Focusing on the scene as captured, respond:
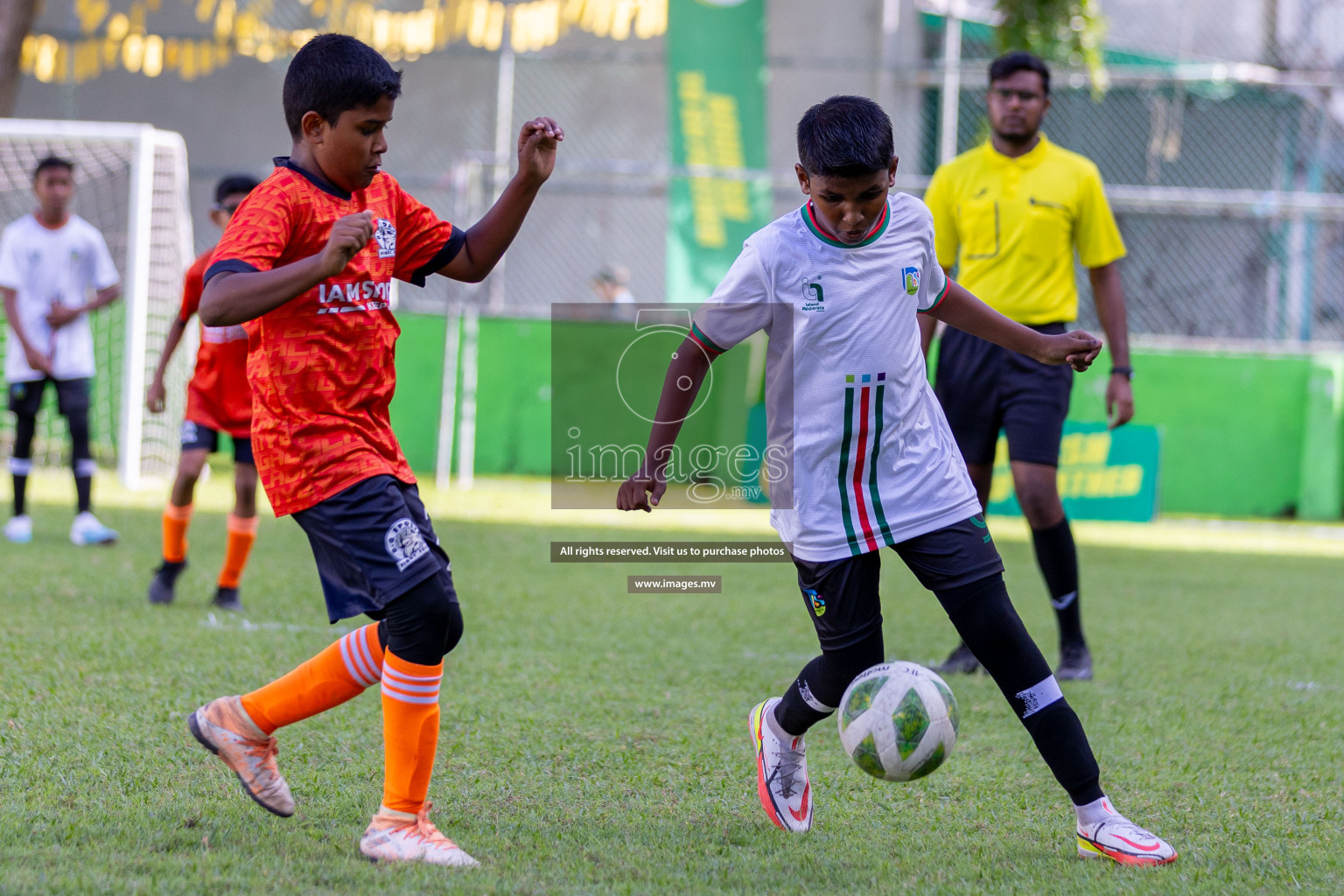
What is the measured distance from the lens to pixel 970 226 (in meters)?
5.05

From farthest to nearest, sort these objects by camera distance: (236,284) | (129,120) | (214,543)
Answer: (129,120)
(214,543)
(236,284)

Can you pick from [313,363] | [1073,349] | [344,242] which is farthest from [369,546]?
[1073,349]

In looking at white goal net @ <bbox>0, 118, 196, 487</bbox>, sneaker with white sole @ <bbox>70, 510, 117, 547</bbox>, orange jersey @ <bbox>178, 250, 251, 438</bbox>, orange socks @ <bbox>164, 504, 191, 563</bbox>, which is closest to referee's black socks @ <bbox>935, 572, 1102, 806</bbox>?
orange jersey @ <bbox>178, 250, 251, 438</bbox>

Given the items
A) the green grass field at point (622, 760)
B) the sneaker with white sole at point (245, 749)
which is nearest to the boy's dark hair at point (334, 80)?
the sneaker with white sole at point (245, 749)

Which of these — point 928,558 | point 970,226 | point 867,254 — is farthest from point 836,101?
point 970,226

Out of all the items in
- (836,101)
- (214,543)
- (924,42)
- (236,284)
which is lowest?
(214,543)

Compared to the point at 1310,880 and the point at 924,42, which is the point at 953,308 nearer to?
the point at 1310,880

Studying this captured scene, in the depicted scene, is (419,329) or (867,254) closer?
(867,254)

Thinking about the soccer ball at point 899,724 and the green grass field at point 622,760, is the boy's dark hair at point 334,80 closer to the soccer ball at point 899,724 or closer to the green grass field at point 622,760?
the green grass field at point 622,760

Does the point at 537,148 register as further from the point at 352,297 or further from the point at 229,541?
the point at 229,541

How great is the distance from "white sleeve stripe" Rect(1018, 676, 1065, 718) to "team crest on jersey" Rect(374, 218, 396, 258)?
171 cm

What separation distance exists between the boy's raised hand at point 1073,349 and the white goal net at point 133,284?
349 inches

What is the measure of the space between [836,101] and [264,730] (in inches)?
74.8

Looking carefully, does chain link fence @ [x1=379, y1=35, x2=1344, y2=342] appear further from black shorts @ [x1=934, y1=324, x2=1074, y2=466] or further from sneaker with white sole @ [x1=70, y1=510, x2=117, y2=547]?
black shorts @ [x1=934, y1=324, x2=1074, y2=466]
